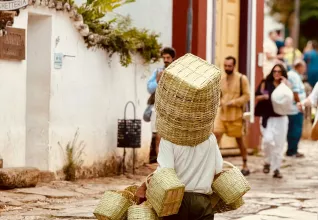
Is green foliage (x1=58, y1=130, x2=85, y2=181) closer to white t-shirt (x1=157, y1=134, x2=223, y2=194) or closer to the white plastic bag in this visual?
the white plastic bag

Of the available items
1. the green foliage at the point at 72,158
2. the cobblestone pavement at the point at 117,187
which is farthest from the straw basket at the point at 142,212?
the green foliage at the point at 72,158

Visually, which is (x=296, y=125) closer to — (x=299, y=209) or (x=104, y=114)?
(x=104, y=114)

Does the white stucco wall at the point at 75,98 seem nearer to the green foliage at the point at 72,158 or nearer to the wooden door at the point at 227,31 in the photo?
the green foliage at the point at 72,158

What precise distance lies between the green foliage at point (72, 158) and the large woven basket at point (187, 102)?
19.9 ft

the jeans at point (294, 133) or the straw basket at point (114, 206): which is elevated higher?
the straw basket at point (114, 206)

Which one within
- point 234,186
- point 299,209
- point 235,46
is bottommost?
point 299,209

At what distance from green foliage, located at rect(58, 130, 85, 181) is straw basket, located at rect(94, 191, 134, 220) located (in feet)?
19.4

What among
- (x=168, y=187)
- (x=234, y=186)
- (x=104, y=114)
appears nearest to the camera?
(x=168, y=187)

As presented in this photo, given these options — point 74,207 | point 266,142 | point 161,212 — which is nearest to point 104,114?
point 266,142

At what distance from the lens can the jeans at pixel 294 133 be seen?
1830 centimetres

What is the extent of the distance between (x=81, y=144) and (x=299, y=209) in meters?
3.35

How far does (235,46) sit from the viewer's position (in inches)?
695

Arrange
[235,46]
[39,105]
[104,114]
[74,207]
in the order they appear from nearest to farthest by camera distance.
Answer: [74,207], [39,105], [104,114], [235,46]

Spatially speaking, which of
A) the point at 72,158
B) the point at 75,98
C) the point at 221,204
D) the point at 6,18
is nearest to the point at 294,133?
the point at 75,98
